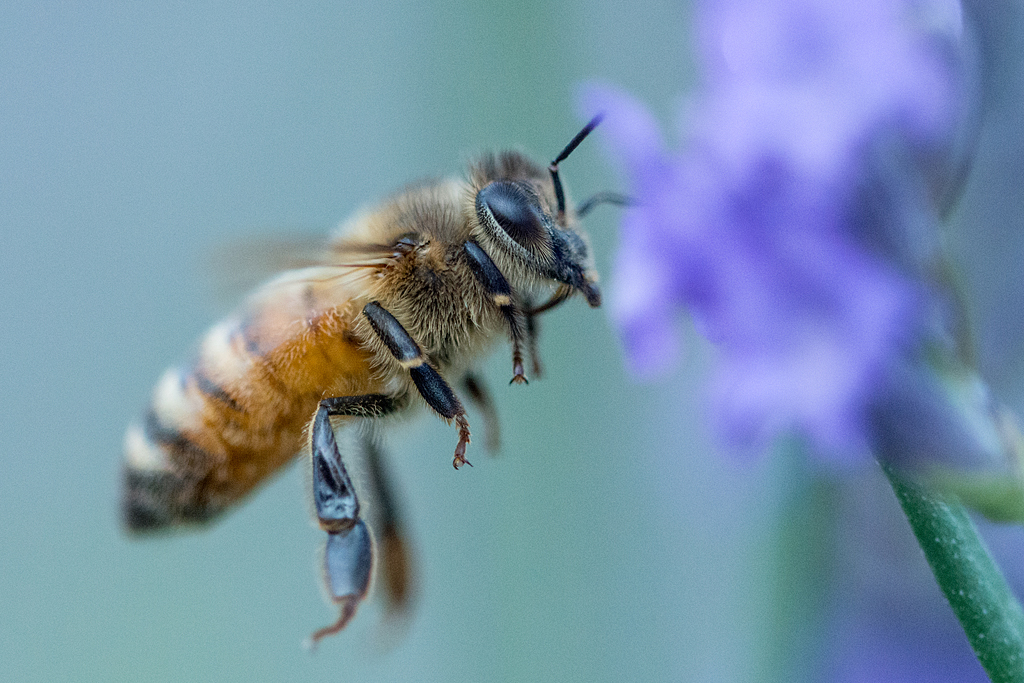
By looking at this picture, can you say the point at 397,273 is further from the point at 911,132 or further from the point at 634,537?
the point at 634,537

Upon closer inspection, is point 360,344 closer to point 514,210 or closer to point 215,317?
point 514,210

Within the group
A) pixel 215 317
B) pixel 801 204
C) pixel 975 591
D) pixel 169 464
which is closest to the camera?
pixel 975 591

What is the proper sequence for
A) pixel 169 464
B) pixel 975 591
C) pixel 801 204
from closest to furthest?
pixel 975 591
pixel 801 204
pixel 169 464

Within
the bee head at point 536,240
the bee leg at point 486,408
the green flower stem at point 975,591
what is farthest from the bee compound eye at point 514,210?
the green flower stem at point 975,591

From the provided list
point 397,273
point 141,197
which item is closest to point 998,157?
point 397,273

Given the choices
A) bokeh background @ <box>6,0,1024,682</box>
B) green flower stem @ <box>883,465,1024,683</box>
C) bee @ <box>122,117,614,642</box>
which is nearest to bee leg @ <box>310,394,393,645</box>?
bee @ <box>122,117,614,642</box>

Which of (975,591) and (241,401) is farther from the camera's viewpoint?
(241,401)

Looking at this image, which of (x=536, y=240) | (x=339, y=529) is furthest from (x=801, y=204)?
(x=339, y=529)

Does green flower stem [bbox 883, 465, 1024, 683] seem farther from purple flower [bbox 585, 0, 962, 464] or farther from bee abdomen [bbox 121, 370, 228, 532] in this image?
bee abdomen [bbox 121, 370, 228, 532]
